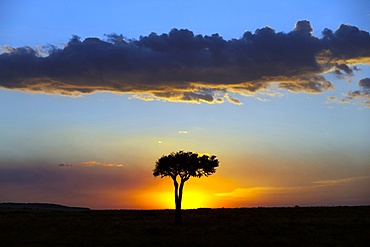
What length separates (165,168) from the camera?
58750mm

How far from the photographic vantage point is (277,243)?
110 feet

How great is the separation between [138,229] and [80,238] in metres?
8.55

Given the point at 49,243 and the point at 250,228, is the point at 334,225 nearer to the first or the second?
the point at 250,228

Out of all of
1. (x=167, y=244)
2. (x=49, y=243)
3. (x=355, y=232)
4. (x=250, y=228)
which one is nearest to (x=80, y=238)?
(x=49, y=243)

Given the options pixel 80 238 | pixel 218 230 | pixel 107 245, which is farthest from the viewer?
pixel 218 230

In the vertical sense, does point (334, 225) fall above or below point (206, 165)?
below

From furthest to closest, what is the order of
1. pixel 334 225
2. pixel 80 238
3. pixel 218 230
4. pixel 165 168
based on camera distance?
pixel 165 168 < pixel 334 225 < pixel 218 230 < pixel 80 238

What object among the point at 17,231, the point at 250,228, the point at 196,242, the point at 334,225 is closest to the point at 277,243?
the point at 196,242

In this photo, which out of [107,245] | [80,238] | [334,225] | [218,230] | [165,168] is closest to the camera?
[107,245]

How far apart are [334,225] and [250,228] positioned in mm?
9057

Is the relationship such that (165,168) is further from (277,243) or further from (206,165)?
(277,243)

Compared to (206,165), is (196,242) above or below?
below

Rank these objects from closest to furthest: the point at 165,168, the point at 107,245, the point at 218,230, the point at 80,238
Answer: the point at 107,245 → the point at 80,238 → the point at 218,230 → the point at 165,168

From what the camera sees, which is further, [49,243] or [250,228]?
[250,228]
